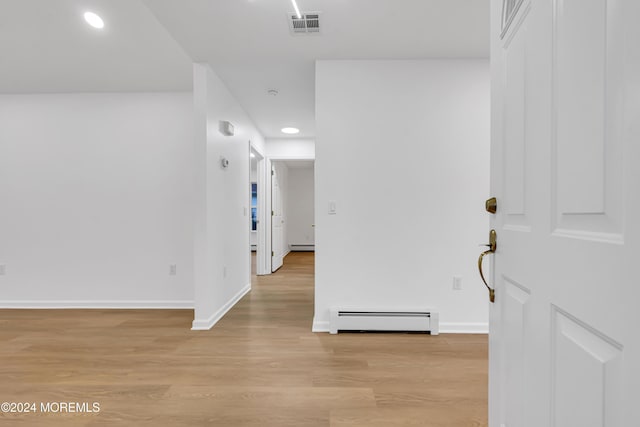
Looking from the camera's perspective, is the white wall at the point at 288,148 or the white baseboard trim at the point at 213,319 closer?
the white baseboard trim at the point at 213,319

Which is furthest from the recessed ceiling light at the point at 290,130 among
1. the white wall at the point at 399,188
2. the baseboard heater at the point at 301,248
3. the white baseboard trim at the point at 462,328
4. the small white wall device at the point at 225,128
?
the baseboard heater at the point at 301,248

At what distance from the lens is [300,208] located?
992 cm

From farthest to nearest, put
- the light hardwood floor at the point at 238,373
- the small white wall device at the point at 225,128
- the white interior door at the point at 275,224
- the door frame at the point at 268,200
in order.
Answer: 1. the white interior door at the point at 275,224
2. the door frame at the point at 268,200
3. the small white wall device at the point at 225,128
4. the light hardwood floor at the point at 238,373

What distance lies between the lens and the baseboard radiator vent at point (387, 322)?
279cm

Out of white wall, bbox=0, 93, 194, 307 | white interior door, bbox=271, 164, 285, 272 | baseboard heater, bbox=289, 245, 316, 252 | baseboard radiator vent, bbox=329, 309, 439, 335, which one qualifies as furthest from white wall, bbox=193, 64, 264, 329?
baseboard heater, bbox=289, 245, 316, 252

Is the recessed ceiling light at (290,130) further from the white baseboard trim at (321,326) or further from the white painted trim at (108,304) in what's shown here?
the white baseboard trim at (321,326)

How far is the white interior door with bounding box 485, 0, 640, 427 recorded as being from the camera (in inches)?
19.7

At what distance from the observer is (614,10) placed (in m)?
0.53

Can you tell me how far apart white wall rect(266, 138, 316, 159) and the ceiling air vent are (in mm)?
3185

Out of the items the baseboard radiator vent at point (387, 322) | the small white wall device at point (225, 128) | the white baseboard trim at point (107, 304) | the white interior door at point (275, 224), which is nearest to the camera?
the baseboard radiator vent at point (387, 322)

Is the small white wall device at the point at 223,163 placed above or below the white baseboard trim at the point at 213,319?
above

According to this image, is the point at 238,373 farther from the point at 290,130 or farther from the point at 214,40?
the point at 290,130

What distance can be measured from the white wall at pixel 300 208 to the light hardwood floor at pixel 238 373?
6661 millimetres

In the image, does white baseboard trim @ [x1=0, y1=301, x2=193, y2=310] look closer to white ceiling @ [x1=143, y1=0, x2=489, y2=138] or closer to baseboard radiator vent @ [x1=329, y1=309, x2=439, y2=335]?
baseboard radiator vent @ [x1=329, y1=309, x2=439, y2=335]
